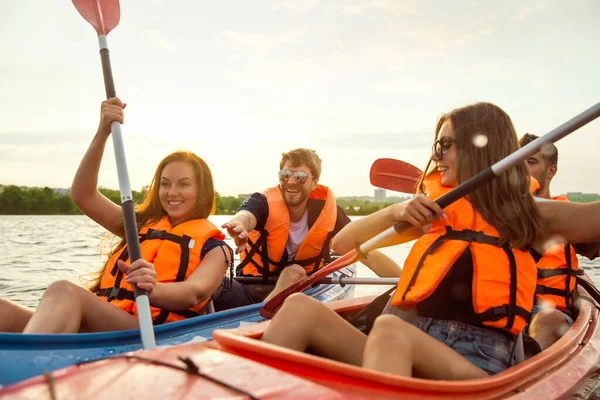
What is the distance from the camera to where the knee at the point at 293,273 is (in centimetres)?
391

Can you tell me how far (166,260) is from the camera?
273 cm

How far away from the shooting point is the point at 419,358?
5.42ft

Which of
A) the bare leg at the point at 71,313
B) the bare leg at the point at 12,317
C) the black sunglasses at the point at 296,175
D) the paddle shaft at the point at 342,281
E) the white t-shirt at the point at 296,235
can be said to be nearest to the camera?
the bare leg at the point at 71,313

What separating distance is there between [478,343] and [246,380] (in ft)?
3.12

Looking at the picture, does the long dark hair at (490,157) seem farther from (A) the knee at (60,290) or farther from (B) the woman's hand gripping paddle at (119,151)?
(A) the knee at (60,290)

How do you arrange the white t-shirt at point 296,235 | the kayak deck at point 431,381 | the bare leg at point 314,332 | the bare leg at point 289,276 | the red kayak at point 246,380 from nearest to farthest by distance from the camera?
the red kayak at point 246,380, the kayak deck at point 431,381, the bare leg at point 314,332, the bare leg at point 289,276, the white t-shirt at point 296,235

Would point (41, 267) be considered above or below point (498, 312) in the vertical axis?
below

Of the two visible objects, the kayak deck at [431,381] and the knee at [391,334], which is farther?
the knee at [391,334]

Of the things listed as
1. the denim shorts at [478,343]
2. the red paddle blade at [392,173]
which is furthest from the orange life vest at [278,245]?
the denim shorts at [478,343]

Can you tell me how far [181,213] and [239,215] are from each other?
3.63 feet

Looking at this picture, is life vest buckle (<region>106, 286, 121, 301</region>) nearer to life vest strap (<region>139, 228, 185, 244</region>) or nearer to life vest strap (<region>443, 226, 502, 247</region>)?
life vest strap (<region>139, 228, 185, 244</region>)

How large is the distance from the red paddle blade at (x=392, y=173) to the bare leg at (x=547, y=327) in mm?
1361

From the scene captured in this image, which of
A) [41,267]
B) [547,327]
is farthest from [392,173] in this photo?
[41,267]

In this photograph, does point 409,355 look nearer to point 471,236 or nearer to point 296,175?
point 471,236
